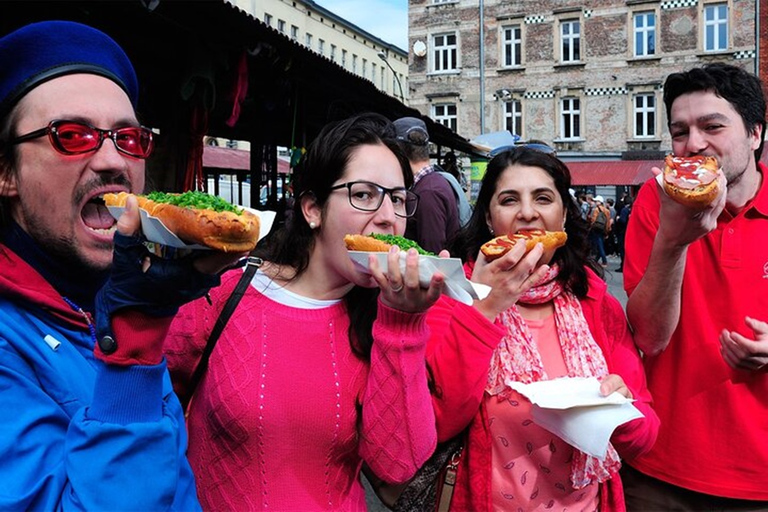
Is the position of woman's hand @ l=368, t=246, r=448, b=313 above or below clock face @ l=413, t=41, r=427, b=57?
below

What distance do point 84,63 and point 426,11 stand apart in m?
36.1

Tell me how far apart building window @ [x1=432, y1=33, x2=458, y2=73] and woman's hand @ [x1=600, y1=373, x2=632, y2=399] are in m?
34.0

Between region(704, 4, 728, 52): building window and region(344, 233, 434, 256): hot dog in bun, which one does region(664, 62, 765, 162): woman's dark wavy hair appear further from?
region(704, 4, 728, 52): building window

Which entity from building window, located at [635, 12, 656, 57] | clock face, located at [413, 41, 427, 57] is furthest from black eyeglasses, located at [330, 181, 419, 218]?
clock face, located at [413, 41, 427, 57]

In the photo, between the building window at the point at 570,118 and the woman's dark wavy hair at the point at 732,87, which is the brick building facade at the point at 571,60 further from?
the woman's dark wavy hair at the point at 732,87

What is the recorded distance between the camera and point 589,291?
96.0 inches

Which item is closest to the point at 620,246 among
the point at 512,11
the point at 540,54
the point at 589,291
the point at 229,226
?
the point at 540,54

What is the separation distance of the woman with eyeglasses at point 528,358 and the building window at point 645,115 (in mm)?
31105

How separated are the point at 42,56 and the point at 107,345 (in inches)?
29.6

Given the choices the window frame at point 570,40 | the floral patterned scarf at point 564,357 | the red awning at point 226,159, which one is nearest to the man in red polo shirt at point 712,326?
the floral patterned scarf at point 564,357

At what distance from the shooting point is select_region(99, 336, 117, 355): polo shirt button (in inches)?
48.1

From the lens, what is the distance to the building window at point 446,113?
34.2 m

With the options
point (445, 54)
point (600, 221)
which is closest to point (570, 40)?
point (445, 54)

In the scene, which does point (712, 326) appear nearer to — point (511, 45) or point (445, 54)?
point (511, 45)
